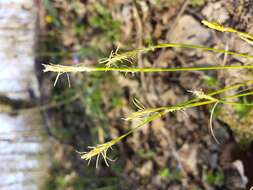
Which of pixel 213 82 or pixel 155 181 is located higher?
pixel 213 82

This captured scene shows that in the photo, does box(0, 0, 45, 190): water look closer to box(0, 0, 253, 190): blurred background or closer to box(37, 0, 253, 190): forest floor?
box(0, 0, 253, 190): blurred background

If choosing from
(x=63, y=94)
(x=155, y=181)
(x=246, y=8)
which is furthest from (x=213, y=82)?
(x=63, y=94)

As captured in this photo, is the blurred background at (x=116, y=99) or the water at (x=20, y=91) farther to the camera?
the water at (x=20, y=91)

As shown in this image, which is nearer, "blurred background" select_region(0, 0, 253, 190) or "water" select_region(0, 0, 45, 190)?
"blurred background" select_region(0, 0, 253, 190)

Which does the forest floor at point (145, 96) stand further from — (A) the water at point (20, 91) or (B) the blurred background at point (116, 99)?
(A) the water at point (20, 91)

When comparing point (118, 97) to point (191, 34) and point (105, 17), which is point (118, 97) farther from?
point (191, 34)

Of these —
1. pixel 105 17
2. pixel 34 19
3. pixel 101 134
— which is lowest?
pixel 101 134

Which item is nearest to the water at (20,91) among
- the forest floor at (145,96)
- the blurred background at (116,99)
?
the blurred background at (116,99)

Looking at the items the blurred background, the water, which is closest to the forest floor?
the blurred background

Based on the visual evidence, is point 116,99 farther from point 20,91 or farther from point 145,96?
point 20,91
